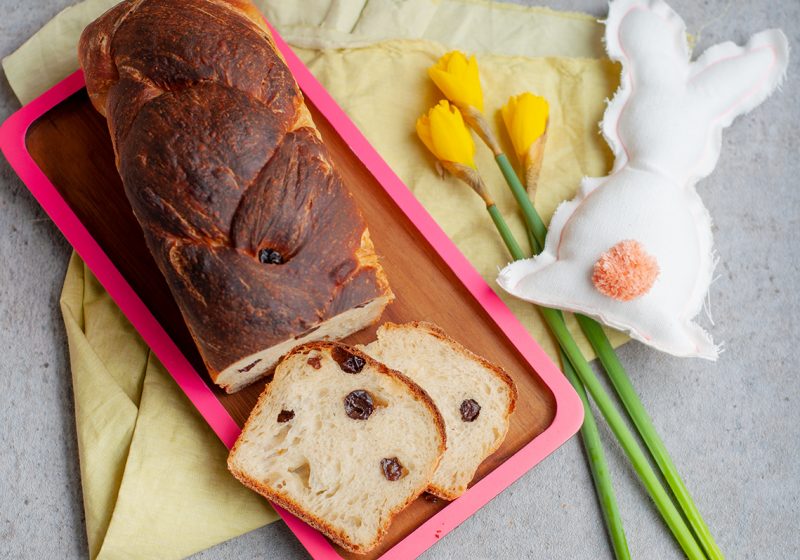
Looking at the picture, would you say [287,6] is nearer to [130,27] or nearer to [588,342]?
[130,27]

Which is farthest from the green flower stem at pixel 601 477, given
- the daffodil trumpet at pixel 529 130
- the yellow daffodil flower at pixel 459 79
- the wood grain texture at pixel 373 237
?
the yellow daffodil flower at pixel 459 79

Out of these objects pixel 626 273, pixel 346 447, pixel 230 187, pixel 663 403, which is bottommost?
pixel 663 403

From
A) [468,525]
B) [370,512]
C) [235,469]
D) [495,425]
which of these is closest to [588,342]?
[495,425]

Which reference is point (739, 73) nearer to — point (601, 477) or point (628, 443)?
point (628, 443)

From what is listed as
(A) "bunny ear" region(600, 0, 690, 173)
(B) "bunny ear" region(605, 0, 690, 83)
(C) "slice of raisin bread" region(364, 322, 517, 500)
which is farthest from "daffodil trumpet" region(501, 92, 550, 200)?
(C) "slice of raisin bread" region(364, 322, 517, 500)

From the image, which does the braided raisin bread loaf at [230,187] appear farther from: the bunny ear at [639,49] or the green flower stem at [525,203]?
the bunny ear at [639,49]

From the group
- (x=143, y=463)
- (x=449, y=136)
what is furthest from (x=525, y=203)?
(x=143, y=463)

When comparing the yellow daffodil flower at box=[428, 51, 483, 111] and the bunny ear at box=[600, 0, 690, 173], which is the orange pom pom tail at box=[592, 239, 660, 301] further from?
the yellow daffodil flower at box=[428, 51, 483, 111]
